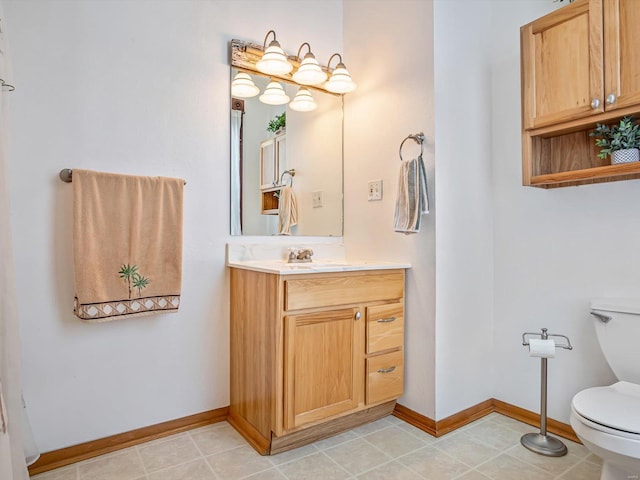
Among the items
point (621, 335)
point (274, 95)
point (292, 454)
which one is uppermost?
point (274, 95)

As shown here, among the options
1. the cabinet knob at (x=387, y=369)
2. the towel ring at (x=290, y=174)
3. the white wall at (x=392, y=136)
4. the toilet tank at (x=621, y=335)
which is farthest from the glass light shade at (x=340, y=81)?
the toilet tank at (x=621, y=335)

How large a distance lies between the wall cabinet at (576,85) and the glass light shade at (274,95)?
4.32 feet

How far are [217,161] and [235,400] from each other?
4.33ft

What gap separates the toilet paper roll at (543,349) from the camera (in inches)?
72.5

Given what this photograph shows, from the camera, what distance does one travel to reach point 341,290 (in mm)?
1943

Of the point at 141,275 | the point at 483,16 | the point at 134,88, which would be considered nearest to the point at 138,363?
the point at 141,275

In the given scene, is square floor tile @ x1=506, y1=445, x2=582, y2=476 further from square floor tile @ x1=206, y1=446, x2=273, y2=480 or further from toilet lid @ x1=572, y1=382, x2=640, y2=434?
square floor tile @ x1=206, y1=446, x2=273, y2=480

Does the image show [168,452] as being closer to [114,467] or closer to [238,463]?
[114,467]

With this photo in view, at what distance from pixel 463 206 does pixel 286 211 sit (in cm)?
103

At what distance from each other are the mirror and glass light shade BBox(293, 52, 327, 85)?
0.54 ft

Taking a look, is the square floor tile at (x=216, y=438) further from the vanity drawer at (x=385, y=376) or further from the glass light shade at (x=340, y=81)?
the glass light shade at (x=340, y=81)

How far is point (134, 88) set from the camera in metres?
1.96

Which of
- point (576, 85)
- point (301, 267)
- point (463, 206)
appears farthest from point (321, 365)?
point (576, 85)

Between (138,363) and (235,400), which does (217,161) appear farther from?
(235,400)
